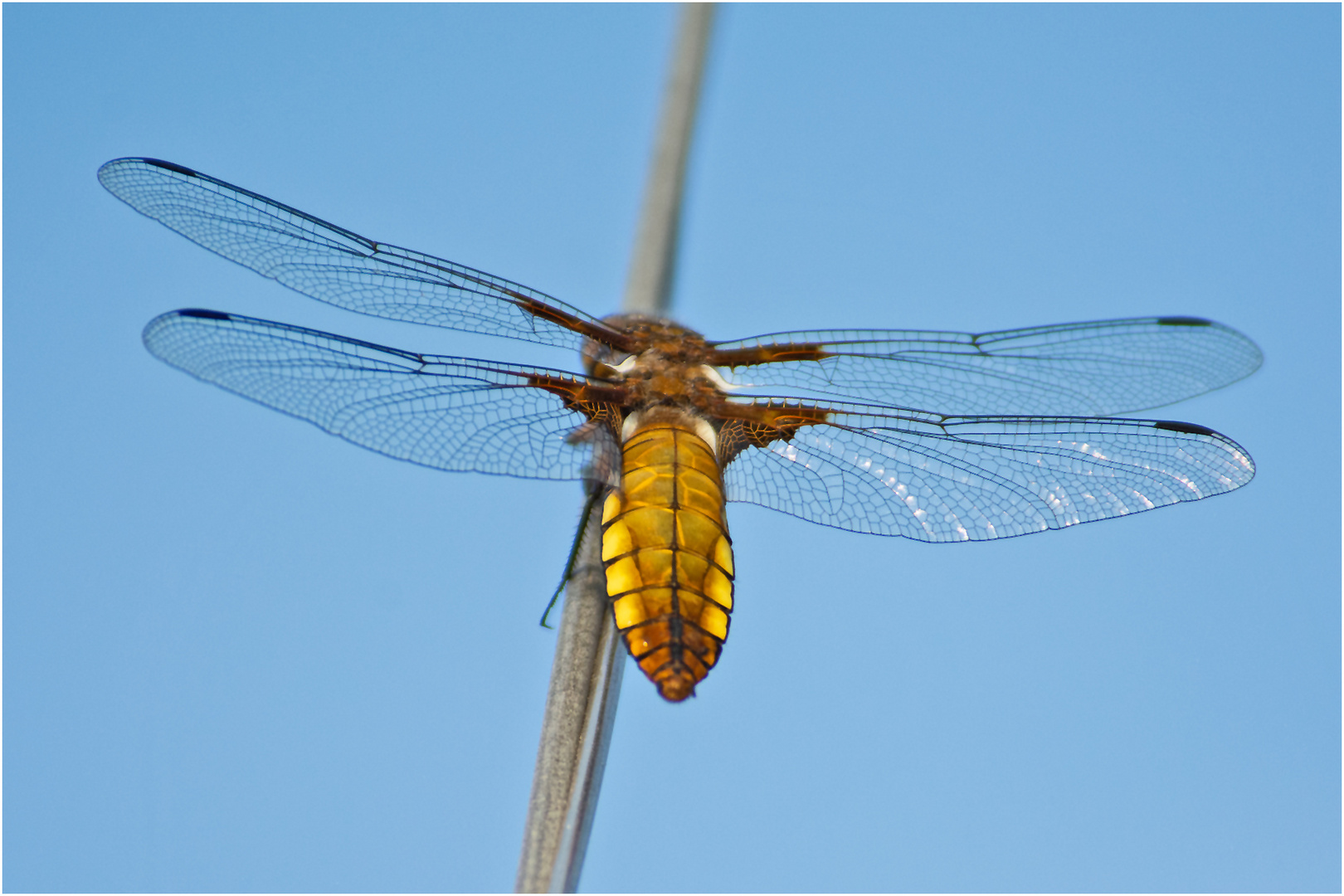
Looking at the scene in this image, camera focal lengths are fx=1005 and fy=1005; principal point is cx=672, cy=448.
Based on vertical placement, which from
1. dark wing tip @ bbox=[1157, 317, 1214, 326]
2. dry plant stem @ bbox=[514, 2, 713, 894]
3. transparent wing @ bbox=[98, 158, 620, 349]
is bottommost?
dry plant stem @ bbox=[514, 2, 713, 894]

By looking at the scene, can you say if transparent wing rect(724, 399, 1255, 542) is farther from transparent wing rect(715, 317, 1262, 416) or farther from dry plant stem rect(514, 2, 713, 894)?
dry plant stem rect(514, 2, 713, 894)

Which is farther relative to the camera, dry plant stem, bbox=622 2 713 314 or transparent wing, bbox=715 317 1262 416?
transparent wing, bbox=715 317 1262 416

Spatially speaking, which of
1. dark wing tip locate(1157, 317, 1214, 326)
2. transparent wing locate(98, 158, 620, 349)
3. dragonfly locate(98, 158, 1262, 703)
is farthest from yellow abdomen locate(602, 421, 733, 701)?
dark wing tip locate(1157, 317, 1214, 326)

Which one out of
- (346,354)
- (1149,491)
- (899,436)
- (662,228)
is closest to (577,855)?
(662,228)

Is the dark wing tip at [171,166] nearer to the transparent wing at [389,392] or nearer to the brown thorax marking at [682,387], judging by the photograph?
the transparent wing at [389,392]

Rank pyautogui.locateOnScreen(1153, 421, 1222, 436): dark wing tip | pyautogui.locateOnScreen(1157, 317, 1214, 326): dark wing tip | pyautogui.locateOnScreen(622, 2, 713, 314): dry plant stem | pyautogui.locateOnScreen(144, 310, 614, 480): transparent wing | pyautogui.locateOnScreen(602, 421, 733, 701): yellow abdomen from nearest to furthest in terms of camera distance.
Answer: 1. pyautogui.locateOnScreen(602, 421, 733, 701): yellow abdomen
2. pyautogui.locateOnScreen(622, 2, 713, 314): dry plant stem
3. pyautogui.locateOnScreen(144, 310, 614, 480): transparent wing
4. pyautogui.locateOnScreen(1153, 421, 1222, 436): dark wing tip
5. pyautogui.locateOnScreen(1157, 317, 1214, 326): dark wing tip

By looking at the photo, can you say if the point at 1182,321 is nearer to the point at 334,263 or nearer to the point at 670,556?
the point at 670,556

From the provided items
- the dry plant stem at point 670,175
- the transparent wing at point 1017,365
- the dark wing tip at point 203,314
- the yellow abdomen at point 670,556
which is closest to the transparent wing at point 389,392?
the dark wing tip at point 203,314
